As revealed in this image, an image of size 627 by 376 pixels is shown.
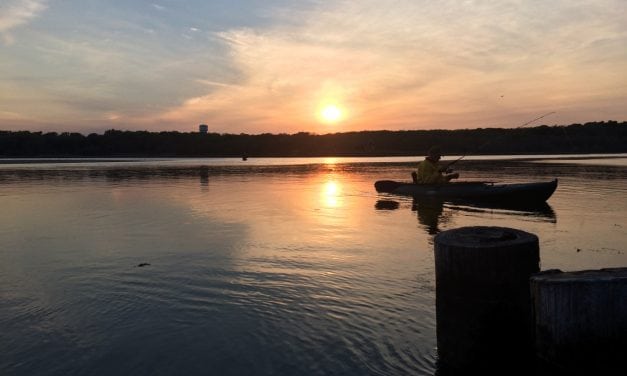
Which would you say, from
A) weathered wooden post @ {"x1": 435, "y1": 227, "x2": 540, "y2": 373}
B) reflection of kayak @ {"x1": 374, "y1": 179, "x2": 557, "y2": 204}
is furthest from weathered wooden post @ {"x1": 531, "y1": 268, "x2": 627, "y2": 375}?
reflection of kayak @ {"x1": 374, "y1": 179, "x2": 557, "y2": 204}

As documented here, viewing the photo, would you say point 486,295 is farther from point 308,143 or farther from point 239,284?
point 308,143

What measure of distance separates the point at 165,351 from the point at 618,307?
495 centimetres

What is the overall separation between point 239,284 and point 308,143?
14292 centimetres

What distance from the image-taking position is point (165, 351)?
617cm

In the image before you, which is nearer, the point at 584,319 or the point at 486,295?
the point at 584,319

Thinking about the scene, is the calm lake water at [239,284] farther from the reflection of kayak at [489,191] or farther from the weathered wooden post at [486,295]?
the reflection of kayak at [489,191]

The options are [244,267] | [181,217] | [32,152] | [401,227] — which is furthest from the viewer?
[32,152]

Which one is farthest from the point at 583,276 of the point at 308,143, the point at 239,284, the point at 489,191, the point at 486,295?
the point at 308,143

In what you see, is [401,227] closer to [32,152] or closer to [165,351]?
[165,351]

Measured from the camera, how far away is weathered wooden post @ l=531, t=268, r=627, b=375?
14.8 feet

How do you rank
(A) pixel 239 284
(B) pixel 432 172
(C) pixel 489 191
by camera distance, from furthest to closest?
(B) pixel 432 172 < (C) pixel 489 191 < (A) pixel 239 284

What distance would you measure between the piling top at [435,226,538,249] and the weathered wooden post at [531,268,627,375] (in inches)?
17.8

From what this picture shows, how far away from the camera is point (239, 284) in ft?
29.6

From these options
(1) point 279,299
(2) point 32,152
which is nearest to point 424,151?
(2) point 32,152
